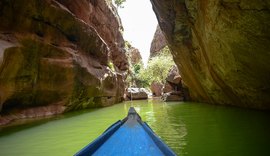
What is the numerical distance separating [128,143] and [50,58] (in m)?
12.5

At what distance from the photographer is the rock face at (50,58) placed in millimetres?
12453

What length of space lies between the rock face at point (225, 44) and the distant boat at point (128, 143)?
5270mm

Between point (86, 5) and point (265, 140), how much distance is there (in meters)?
18.8

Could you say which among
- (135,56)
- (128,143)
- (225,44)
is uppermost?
(135,56)

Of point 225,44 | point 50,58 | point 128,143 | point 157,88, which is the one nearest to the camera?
point 128,143

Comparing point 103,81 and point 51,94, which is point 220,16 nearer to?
point 51,94

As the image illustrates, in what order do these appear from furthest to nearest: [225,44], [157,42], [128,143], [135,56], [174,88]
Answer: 1. [135,56]
2. [157,42]
3. [174,88]
4. [225,44]
5. [128,143]

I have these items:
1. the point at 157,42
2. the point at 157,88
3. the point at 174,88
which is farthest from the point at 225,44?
the point at 157,42

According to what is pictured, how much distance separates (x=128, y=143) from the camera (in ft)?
13.0

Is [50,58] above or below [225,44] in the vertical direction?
above

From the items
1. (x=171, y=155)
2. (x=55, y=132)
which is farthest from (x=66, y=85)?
(x=171, y=155)

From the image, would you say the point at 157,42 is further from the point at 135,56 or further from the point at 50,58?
the point at 50,58

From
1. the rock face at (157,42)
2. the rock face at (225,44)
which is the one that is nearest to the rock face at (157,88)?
the rock face at (225,44)

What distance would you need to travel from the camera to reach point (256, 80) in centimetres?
1142
